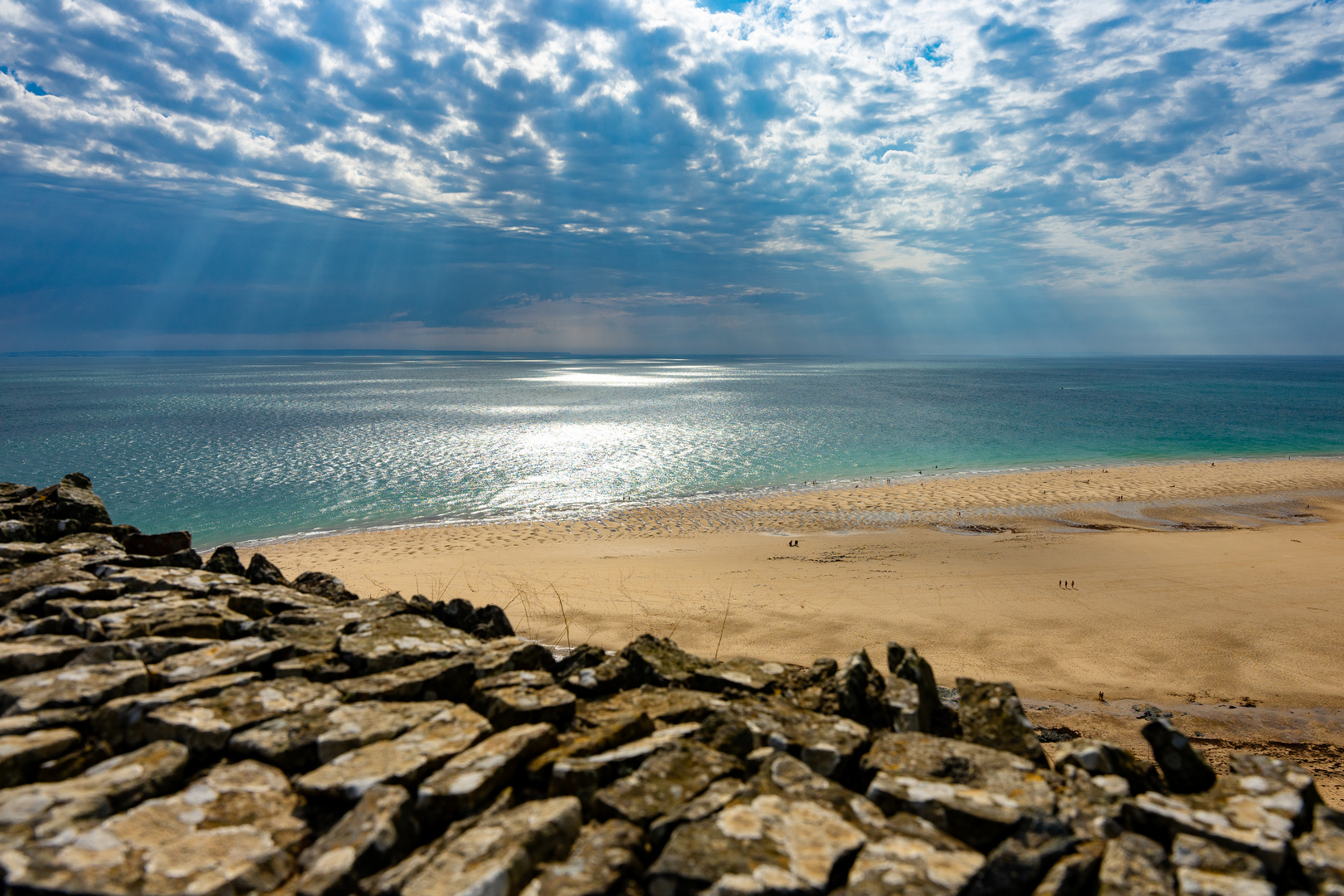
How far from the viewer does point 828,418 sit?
71.1 meters

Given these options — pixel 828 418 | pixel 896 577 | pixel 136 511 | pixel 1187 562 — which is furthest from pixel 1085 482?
pixel 136 511

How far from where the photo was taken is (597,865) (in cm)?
364

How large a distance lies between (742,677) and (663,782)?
6.62 feet

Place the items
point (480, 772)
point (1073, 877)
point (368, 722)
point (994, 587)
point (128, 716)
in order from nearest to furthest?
1. point (1073, 877)
2. point (480, 772)
3. point (128, 716)
4. point (368, 722)
5. point (994, 587)

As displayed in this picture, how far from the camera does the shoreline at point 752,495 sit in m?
27.9

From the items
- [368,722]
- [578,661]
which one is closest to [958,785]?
[578,661]

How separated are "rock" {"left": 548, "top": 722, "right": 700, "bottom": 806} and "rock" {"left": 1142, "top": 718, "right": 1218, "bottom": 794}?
3367 millimetres

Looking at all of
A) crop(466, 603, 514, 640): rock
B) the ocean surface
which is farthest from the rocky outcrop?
the ocean surface

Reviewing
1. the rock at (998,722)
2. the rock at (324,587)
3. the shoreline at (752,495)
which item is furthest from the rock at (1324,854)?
the shoreline at (752,495)

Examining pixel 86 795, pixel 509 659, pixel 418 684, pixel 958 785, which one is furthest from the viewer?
pixel 509 659

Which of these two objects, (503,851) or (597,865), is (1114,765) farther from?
(503,851)

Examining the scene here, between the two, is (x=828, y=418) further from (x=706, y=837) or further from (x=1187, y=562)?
(x=706, y=837)

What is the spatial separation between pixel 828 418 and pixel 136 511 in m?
60.0

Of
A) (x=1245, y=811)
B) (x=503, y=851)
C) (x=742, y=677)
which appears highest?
(x=1245, y=811)
